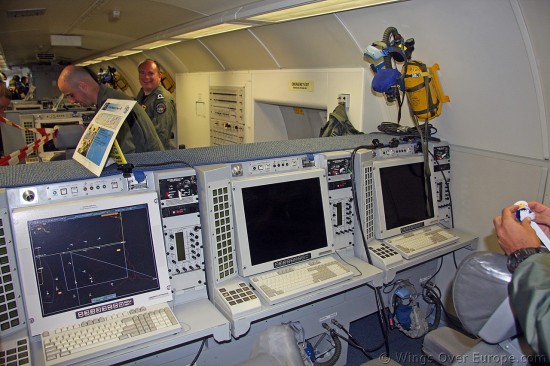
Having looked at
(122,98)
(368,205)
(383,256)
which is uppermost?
(122,98)

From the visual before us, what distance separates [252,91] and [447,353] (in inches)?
148

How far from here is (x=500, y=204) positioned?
107 inches

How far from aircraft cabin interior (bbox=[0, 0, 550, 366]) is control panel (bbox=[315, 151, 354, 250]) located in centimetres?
1

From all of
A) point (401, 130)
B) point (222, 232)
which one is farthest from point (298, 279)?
point (401, 130)

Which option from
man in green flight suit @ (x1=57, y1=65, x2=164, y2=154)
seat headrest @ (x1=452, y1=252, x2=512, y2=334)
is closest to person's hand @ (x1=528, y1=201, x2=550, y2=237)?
seat headrest @ (x1=452, y1=252, x2=512, y2=334)

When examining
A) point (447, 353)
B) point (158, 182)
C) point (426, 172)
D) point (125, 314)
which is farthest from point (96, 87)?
point (447, 353)

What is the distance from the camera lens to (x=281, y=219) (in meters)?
2.11

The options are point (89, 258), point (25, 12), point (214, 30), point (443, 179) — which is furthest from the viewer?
point (25, 12)

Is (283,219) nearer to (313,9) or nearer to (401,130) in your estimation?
(401,130)

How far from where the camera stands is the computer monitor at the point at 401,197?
8.21ft

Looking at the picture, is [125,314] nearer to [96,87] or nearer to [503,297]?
[503,297]

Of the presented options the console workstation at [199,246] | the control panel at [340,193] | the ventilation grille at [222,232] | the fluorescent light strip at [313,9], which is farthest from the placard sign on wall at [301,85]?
the ventilation grille at [222,232]

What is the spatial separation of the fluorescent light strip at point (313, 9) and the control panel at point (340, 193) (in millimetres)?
1067

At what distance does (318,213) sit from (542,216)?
3.60 feet
